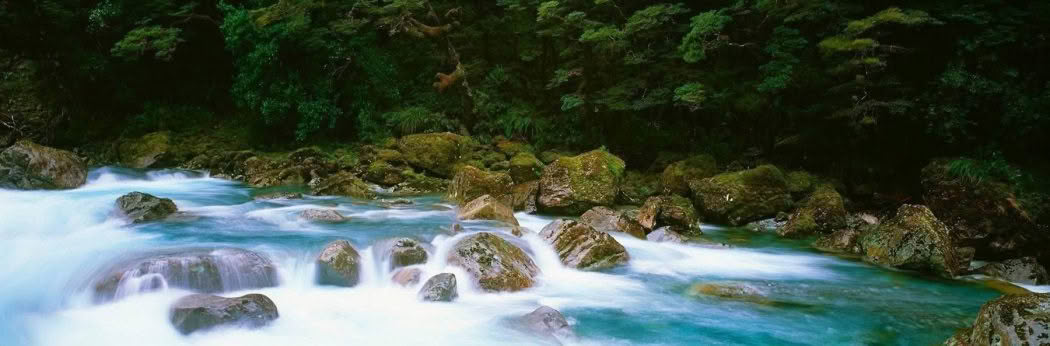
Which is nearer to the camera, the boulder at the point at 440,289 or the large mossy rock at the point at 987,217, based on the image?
the boulder at the point at 440,289

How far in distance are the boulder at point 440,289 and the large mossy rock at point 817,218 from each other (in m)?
5.98

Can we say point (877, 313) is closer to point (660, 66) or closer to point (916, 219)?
point (916, 219)

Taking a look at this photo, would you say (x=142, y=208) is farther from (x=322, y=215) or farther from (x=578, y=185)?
(x=578, y=185)

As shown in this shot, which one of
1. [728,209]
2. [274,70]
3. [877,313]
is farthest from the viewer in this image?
[274,70]

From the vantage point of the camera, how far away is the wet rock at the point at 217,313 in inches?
197

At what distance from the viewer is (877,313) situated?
19.9 feet

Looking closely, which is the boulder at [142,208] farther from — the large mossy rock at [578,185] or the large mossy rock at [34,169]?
the large mossy rock at [578,185]

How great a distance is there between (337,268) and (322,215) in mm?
3081

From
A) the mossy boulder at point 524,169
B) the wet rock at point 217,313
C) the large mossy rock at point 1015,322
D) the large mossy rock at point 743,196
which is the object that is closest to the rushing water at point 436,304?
the wet rock at point 217,313

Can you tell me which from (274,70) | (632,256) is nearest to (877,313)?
(632,256)

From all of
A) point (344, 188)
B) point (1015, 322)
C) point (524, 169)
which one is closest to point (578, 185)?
point (524, 169)

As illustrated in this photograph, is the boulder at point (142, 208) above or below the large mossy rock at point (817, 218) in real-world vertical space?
below

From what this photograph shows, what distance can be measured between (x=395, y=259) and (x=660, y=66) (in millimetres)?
9889

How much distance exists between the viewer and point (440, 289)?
6.13 metres
